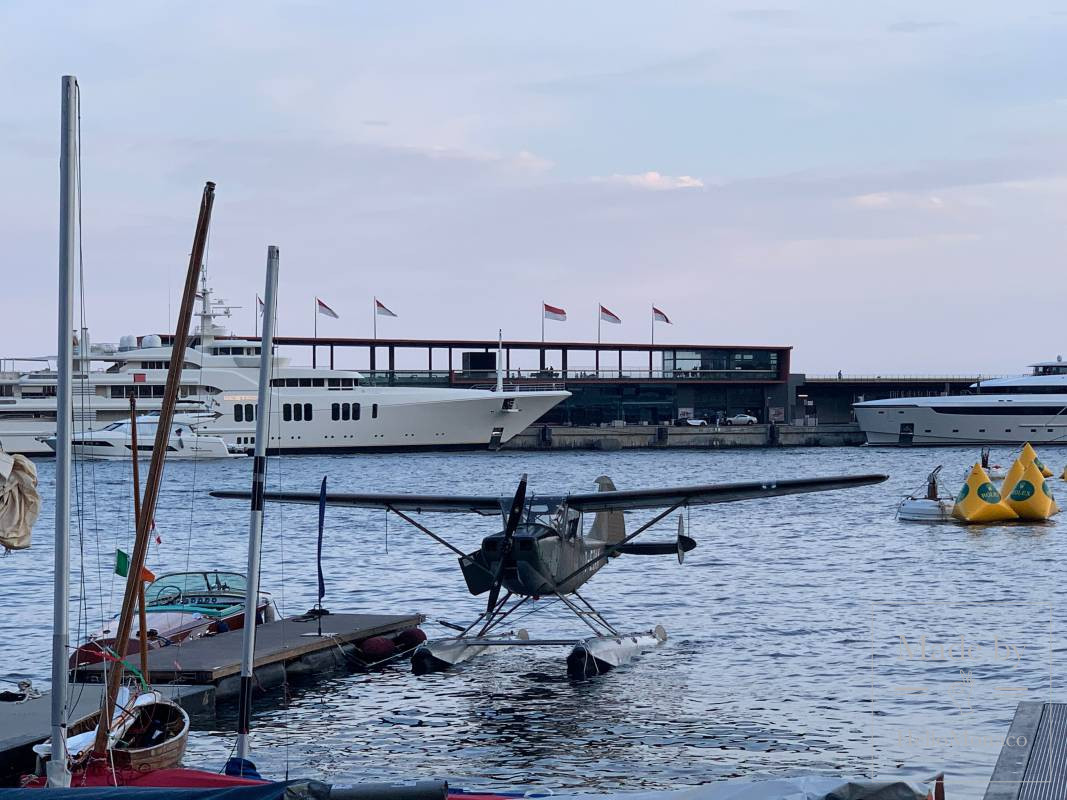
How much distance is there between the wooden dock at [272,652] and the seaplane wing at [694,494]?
185 inches

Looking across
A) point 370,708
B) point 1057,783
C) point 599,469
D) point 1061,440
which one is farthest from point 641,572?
point 1061,440

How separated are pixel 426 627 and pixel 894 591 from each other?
40.4ft

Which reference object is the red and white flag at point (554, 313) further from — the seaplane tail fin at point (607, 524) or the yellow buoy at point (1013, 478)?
the seaplane tail fin at point (607, 524)

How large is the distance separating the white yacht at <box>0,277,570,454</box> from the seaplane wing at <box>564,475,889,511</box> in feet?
214

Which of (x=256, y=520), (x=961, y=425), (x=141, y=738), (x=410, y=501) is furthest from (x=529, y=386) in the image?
(x=141, y=738)

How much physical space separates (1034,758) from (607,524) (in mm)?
11319

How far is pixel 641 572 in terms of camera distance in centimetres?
3547

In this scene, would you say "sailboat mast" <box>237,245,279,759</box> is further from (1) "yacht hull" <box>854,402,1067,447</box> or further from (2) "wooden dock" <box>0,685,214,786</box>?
(1) "yacht hull" <box>854,402,1067,447</box>

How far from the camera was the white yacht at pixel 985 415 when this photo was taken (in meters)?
98.6

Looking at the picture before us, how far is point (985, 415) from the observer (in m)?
98.3

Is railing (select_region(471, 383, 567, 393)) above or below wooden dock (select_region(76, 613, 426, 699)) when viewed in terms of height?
above

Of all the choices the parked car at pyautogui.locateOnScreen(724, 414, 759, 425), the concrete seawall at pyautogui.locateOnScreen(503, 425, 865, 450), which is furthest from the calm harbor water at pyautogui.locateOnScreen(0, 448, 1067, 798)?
the parked car at pyautogui.locateOnScreen(724, 414, 759, 425)

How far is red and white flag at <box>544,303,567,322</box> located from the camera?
91894 mm

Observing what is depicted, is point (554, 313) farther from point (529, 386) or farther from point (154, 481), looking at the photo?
point (154, 481)
